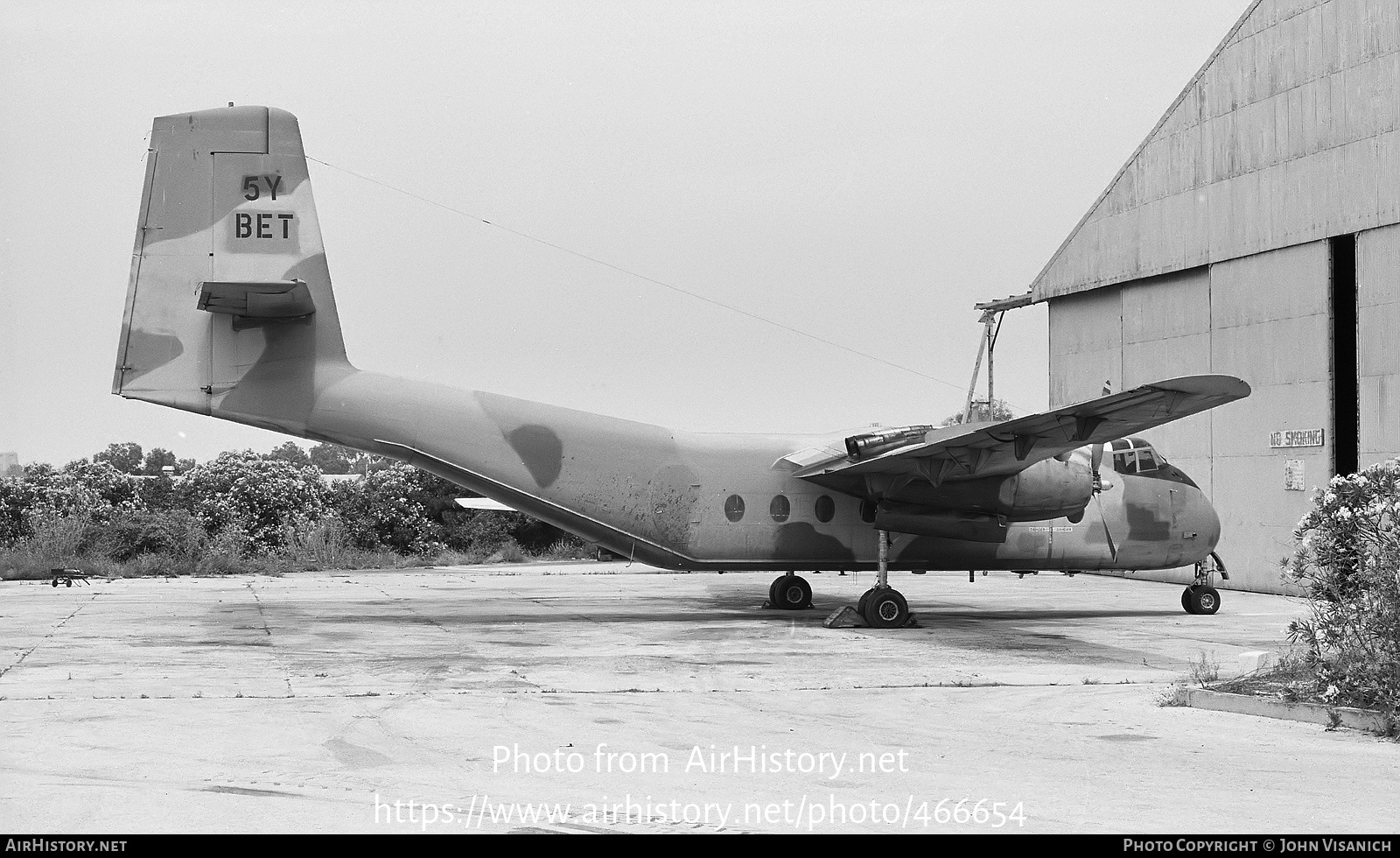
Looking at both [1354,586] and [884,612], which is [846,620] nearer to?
[884,612]

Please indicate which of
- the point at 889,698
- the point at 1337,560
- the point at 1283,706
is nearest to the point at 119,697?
the point at 889,698

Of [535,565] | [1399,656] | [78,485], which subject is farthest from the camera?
[78,485]

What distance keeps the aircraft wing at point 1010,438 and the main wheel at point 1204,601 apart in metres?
4.32

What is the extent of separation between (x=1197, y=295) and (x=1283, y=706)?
19.1 m

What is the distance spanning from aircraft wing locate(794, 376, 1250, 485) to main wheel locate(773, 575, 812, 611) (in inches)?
103

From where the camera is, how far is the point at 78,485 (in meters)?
38.2

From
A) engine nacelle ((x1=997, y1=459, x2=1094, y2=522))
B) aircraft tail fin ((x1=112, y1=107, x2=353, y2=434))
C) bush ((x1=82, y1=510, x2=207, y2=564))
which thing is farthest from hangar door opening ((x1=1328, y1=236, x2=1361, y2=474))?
bush ((x1=82, y1=510, x2=207, y2=564))

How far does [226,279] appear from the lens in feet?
52.4

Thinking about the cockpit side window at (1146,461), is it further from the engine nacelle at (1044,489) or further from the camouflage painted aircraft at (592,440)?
the engine nacelle at (1044,489)

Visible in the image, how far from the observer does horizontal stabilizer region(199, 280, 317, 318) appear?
15.1 meters

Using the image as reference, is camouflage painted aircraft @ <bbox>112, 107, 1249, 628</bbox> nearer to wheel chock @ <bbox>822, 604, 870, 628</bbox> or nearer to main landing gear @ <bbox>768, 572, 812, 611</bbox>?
wheel chock @ <bbox>822, 604, 870, 628</bbox>

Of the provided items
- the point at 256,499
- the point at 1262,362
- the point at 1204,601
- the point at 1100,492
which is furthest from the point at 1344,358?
the point at 256,499
